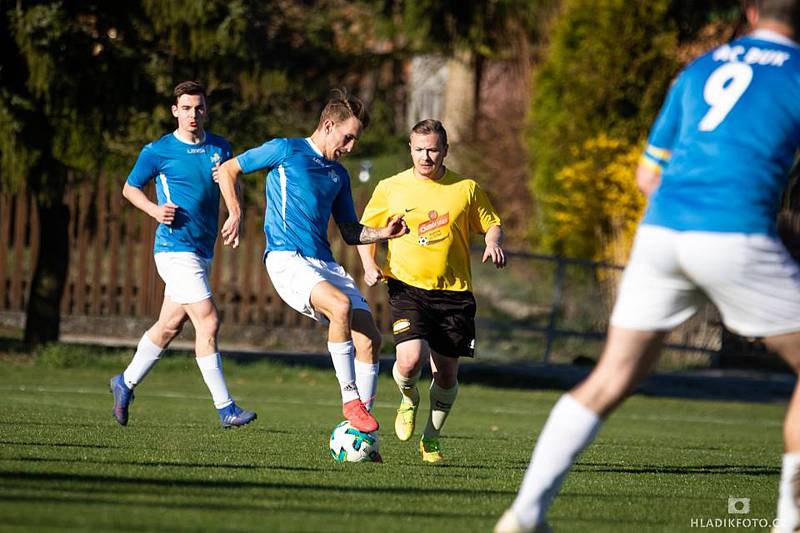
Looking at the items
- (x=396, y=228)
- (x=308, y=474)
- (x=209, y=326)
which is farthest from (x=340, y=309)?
(x=209, y=326)

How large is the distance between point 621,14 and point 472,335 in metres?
15.9

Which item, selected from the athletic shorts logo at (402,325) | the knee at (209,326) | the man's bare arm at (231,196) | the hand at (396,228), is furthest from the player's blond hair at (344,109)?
the knee at (209,326)

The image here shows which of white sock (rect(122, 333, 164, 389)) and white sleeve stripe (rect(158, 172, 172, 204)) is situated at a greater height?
white sleeve stripe (rect(158, 172, 172, 204))

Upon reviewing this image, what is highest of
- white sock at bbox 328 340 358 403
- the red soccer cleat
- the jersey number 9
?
the jersey number 9

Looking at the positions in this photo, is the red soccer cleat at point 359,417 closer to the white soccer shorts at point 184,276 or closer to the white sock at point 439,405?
the white sock at point 439,405

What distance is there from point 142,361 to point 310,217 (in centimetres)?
201

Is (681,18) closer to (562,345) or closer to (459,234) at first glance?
(562,345)

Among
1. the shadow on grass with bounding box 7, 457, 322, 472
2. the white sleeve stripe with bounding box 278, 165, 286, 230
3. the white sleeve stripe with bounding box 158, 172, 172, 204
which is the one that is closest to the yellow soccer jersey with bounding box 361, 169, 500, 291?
the white sleeve stripe with bounding box 278, 165, 286, 230

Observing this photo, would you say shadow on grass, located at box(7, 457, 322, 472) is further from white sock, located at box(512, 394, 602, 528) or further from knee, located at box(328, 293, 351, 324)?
white sock, located at box(512, 394, 602, 528)

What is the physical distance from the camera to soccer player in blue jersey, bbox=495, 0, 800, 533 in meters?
4.84

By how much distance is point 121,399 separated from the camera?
31.2 ft

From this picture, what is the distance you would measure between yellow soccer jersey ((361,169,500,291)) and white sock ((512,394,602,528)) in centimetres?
397

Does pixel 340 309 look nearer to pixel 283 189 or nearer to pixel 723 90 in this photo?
pixel 283 189

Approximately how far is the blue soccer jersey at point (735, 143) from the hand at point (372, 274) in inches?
146
